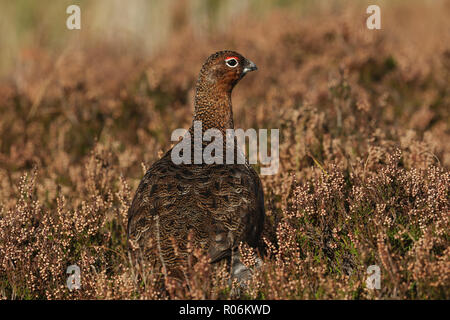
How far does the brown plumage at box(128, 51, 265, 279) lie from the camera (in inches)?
119

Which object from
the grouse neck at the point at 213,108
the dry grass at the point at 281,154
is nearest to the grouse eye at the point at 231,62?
the grouse neck at the point at 213,108

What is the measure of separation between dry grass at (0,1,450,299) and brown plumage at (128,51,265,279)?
0.12 meters

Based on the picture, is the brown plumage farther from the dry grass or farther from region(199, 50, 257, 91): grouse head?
region(199, 50, 257, 91): grouse head

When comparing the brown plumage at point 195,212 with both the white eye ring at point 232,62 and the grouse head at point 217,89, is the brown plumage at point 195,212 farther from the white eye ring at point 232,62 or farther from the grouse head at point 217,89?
the white eye ring at point 232,62

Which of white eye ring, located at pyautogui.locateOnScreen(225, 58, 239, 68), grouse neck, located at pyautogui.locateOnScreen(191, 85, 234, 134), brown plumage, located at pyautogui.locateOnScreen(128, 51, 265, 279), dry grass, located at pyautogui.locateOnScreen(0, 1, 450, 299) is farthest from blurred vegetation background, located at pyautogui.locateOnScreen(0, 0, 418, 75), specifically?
brown plumage, located at pyautogui.locateOnScreen(128, 51, 265, 279)

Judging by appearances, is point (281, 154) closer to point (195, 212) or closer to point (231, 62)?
point (231, 62)

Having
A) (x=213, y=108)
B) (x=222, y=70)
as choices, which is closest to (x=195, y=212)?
(x=213, y=108)

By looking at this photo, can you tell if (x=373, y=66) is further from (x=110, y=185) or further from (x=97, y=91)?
(x=110, y=185)

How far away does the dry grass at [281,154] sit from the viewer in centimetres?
306

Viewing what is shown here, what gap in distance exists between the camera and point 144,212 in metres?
3.24

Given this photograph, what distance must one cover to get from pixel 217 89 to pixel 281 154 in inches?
42.1

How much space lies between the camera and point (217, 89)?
418 cm
